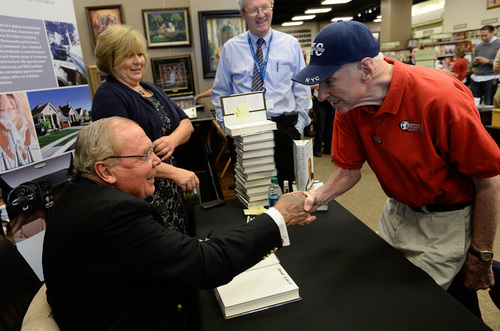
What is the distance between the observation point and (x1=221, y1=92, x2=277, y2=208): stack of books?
1807mm

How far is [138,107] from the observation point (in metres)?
1.79

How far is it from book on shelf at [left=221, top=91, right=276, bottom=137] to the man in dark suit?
0.78 metres

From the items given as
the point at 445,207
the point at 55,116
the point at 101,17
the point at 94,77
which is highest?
the point at 101,17

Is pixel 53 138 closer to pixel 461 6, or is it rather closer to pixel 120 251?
pixel 120 251

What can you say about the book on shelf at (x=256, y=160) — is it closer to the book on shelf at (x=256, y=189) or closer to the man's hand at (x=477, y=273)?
the book on shelf at (x=256, y=189)

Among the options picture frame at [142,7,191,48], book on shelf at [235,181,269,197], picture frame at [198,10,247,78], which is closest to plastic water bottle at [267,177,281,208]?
book on shelf at [235,181,269,197]

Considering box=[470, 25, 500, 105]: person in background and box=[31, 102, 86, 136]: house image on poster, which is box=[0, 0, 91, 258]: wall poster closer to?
box=[31, 102, 86, 136]: house image on poster

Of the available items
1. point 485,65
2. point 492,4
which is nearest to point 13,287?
point 485,65

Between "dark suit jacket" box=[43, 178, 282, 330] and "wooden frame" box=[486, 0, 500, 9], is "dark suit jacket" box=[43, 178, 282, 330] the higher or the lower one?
the lower one

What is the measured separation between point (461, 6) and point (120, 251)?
1305 cm

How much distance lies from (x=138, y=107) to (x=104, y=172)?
795 millimetres

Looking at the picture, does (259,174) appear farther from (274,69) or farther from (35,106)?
(35,106)

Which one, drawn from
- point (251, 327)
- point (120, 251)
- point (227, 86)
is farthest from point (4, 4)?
point (251, 327)

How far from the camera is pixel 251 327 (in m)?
0.97
